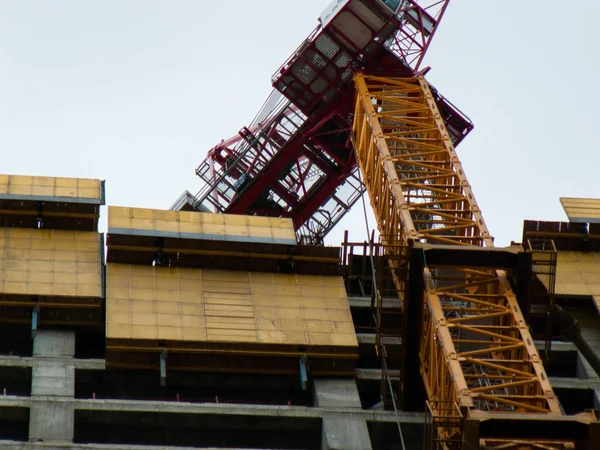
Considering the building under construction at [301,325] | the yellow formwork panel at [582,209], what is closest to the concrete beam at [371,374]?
the building under construction at [301,325]

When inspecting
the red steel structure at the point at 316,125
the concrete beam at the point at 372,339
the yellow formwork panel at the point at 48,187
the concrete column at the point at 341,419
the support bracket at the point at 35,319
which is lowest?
the concrete column at the point at 341,419

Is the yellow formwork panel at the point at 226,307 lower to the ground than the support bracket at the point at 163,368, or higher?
higher

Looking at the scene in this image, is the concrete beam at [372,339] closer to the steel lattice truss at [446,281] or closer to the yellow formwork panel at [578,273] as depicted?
the steel lattice truss at [446,281]

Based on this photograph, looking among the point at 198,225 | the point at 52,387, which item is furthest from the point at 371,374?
the point at 52,387

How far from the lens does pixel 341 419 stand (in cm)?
6272

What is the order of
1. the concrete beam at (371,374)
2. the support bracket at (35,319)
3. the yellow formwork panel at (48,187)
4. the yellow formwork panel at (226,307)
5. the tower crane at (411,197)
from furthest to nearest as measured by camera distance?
→ the yellow formwork panel at (48,187), the concrete beam at (371,374), the yellow formwork panel at (226,307), the support bracket at (35,319), the tower crane at (411,197)

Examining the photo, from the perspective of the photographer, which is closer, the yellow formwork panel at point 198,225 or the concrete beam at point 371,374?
the concrete beam at point 371,374

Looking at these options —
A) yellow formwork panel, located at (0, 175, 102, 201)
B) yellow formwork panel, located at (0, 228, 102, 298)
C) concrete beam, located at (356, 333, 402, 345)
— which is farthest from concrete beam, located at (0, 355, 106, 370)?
concrete beam, located at (356, 333, 402, 345)

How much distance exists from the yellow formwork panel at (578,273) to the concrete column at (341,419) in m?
11.4

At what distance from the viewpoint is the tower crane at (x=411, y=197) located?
188ft

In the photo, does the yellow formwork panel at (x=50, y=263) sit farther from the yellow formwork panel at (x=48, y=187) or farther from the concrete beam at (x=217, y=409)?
the concrete beam at (x=217, y=409)

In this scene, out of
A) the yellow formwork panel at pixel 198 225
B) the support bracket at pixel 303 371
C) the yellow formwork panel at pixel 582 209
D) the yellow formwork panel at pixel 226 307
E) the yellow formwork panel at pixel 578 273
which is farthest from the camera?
the yellow formwork panel at pixel 582 209

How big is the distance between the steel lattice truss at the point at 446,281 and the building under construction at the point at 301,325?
12cm

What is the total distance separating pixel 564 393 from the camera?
6644 cm
